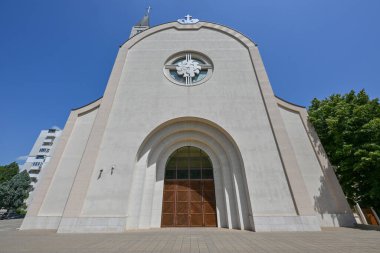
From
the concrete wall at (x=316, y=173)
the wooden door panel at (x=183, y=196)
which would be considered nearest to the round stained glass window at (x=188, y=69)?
the concrete wall at (x=316, y=173)

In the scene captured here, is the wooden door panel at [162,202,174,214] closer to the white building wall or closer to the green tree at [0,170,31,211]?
the white building wall

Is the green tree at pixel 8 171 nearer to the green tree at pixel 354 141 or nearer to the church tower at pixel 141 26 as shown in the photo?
the church tower at pixel 141 26

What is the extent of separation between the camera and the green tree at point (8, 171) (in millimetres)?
40062

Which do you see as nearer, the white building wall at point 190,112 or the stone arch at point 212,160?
the white building wall at point 190,112

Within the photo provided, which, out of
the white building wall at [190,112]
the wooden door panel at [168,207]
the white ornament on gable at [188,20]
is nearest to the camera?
the white building wall at [190,112]

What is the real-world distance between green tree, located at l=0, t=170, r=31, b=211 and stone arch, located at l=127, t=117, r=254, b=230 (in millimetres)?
29979

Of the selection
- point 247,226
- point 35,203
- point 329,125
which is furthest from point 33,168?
point 329,125

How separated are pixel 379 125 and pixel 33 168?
71.8 metres

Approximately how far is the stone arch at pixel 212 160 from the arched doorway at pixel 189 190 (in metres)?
0.50

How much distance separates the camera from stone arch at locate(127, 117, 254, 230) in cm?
1146

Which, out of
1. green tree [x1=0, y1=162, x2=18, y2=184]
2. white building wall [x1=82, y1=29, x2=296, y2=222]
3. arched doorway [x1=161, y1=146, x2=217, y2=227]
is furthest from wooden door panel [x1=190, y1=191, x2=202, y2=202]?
green tree [x1=0, y1=162, x2=18, y2=184]

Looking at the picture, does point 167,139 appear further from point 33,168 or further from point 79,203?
point 33,168

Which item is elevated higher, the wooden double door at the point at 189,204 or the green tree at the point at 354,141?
the green tree at the point at 354,141

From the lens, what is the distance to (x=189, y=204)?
12.7m
